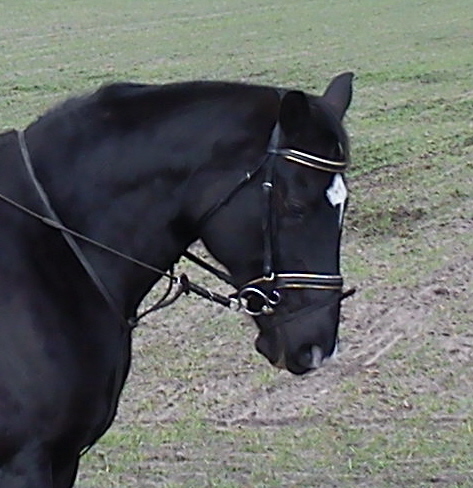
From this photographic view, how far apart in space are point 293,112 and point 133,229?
62 centimetres

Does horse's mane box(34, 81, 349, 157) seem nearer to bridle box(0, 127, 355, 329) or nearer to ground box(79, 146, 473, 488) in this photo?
bridle box(0, 127, 355, 329)

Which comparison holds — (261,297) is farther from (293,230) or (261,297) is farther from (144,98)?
(144,98)

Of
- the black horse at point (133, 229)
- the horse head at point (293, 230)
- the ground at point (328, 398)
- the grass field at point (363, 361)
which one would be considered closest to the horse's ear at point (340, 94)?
the black horse at point (133, 229)

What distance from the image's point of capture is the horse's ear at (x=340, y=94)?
3.38 m

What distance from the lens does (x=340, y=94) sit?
3457 mm

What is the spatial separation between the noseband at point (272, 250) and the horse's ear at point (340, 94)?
234mm

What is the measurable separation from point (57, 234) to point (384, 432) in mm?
2506

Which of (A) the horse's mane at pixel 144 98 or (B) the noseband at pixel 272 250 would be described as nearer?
(B) the noseband at pixel 272 250

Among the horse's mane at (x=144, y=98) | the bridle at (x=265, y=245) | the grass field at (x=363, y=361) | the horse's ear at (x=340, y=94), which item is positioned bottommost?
the grass field at (x=363, y=361)

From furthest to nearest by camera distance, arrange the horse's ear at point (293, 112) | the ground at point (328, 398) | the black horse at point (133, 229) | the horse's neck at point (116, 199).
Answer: the ground at point (328, 398), the horse's neck at point (116, 199), the black horse at point (133, 229), the horse's ear at point (293, 112)

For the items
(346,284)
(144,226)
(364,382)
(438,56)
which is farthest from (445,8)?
(144,226)

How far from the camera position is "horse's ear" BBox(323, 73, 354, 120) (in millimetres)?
3381

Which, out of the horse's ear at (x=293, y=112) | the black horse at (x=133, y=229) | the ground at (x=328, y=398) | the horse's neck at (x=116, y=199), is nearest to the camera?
the horse's ear at (x=293, y=112)

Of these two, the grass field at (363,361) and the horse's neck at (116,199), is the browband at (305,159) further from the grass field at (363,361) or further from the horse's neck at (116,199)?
the grass field at (363,361)
